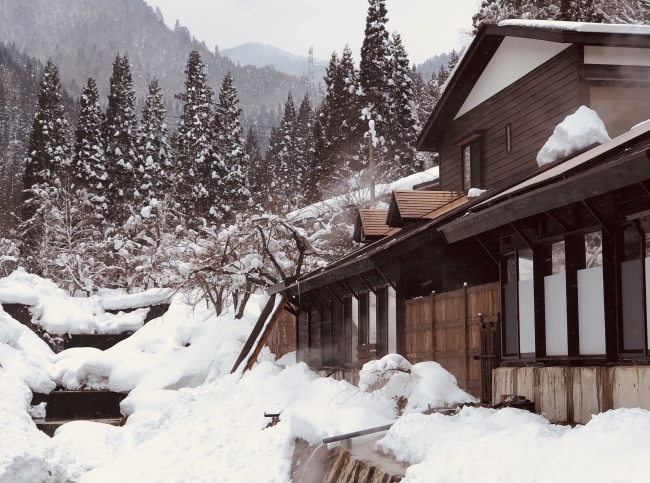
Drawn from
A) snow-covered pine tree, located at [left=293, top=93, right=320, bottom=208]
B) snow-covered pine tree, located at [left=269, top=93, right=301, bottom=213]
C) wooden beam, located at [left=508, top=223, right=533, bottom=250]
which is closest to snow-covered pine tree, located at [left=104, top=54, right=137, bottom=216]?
snow-covered pine tree, located at [left=269, top=93, right=301, bottom=213]

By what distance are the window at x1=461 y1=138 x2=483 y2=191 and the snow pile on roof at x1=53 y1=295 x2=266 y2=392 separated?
11.3 meters

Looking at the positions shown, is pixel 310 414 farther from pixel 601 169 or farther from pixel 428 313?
pixel 601 169

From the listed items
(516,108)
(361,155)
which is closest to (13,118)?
(361,155)

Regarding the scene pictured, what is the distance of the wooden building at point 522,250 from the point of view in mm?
9758

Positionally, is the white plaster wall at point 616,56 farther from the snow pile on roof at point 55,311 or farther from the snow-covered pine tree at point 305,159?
the snow-covered pine tree at point 305,159

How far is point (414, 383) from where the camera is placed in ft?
46.4

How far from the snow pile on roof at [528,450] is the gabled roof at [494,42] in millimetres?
9034

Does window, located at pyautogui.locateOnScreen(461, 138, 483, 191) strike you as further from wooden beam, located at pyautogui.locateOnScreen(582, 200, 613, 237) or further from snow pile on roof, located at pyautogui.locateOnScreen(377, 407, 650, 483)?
snow pile on roof, located at pyautogui.locateOnScreen(377, 407, 650, 483)

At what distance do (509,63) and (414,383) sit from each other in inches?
355

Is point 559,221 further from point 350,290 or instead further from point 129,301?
point 129,301

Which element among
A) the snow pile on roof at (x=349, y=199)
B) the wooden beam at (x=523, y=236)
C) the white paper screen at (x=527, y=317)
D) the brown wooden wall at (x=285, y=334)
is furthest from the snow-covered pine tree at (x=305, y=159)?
the wooden beam at (x=523, y=236)

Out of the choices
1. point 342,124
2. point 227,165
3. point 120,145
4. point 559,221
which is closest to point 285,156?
point 227,165

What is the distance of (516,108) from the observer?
1902 cm

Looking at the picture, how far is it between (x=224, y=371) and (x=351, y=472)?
58.0ft
